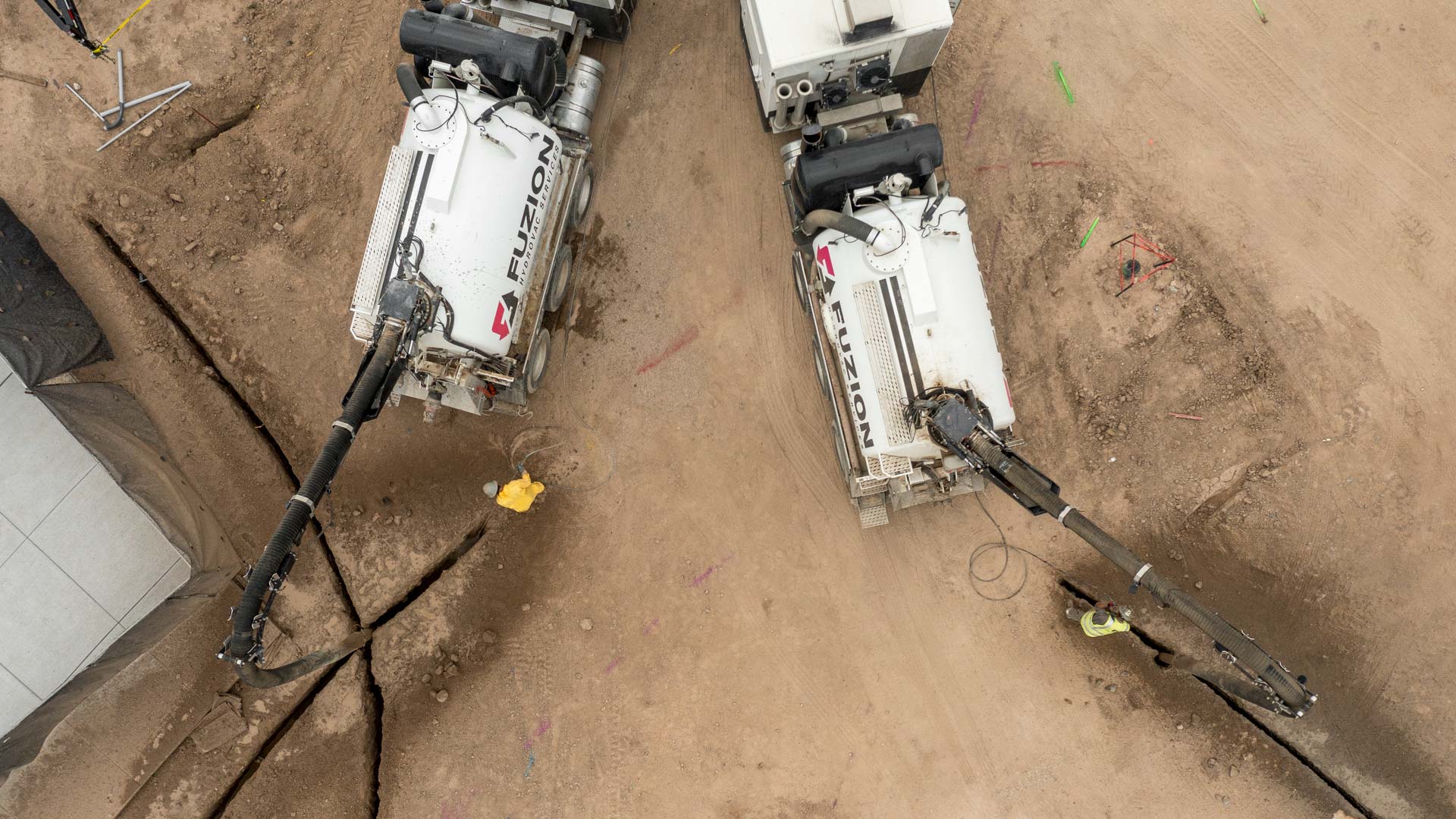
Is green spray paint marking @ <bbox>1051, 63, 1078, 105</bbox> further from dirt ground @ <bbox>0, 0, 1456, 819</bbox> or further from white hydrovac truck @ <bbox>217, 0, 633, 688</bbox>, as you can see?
white hydrovac truck @ <bbox>217, 0, 633, 688</bbox>

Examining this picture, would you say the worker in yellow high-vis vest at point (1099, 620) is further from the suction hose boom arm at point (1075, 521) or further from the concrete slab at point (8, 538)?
the concrete slab at point (8, 538)

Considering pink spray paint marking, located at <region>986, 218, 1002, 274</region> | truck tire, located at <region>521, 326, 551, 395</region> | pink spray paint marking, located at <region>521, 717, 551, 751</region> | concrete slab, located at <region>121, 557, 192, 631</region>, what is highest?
pink spray paint marking, located at <region>986, 218, 1002, 274</region>

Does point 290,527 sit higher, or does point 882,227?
point 882,227

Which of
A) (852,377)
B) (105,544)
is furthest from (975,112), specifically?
(105,544)

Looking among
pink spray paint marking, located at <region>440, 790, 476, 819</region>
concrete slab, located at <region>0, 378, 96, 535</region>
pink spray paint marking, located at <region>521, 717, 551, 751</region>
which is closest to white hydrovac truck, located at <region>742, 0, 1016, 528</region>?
pink spray paint marking, located at <region>521, 717, 551, 751</region>

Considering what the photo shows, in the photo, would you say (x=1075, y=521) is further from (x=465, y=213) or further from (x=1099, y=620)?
(x=465, y=213)
